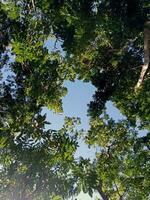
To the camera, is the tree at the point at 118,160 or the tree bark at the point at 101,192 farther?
the tree bark at the point at 101,192

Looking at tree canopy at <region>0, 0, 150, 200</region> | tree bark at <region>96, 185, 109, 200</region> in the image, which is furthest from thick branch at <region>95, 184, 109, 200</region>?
tree canopy at <region>0, 0, 150, 200</region>

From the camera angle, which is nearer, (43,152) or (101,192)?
(43,152)

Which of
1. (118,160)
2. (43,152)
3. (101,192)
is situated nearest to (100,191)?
(101,192)

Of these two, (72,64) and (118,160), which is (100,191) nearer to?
(118,160)

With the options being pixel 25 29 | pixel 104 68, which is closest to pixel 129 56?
pixel 104 68

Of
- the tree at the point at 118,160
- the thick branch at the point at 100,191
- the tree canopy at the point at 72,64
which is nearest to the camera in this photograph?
the tree canopy at the point at 72,64

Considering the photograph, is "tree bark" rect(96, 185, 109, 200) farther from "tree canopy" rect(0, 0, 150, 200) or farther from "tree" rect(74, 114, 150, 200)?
"tree canopy" rect(0, 0, 150, 200)

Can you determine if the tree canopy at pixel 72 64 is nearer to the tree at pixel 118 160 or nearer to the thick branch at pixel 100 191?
the tree at pixel 118 160

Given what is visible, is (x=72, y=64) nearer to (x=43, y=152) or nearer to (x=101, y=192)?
(x=43, y=152)

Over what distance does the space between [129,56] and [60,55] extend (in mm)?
3881

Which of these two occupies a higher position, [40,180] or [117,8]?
[40,180]

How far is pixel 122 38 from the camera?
17094 millimetres

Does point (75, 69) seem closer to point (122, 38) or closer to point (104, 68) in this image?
point (104, 68)

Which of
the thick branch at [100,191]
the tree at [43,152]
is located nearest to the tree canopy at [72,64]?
the tree at [43,152]
